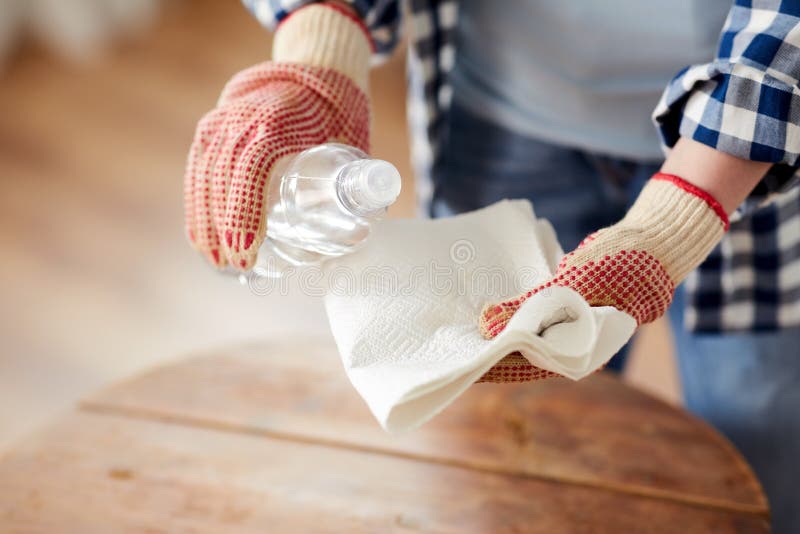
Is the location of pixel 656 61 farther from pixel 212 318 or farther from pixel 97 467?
pixel 212 318

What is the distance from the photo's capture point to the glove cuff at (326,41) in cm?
56

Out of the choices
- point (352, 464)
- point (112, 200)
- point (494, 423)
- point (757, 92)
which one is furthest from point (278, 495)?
point (112, 200)

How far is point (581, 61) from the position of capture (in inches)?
26.4

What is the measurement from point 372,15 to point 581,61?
182 millimetres

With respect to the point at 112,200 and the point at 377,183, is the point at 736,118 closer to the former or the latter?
the point at 377,183

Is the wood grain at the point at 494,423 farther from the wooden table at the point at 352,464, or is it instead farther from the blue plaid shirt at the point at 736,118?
the blue plaid shirt at the point at 736,118

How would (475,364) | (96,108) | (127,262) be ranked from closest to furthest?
1. (475,364)
2. (127,262)
3. (96,108)

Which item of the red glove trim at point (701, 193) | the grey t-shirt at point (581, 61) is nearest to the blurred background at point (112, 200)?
the grey t-shirt at point (581, 61)

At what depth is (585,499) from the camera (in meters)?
0.62

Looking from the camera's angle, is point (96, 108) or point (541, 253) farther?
point (96, 108)

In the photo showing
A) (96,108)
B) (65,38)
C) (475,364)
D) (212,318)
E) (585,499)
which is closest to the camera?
(475,364)

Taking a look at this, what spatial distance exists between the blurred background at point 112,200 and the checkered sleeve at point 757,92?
1.58ft

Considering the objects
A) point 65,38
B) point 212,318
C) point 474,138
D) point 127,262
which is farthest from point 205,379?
point 65,38

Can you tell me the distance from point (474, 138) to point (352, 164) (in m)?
0.34
